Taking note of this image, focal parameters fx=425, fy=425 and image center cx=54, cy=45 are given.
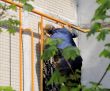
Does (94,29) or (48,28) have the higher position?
(48,28)

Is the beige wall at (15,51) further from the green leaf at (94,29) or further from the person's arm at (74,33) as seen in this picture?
the green leaf at (94,29)

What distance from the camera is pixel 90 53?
5980 millimetres

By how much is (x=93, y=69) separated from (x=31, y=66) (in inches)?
58.6

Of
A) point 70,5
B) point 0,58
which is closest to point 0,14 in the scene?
point 0,58

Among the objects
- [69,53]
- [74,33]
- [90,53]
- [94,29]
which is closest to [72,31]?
[74,33]

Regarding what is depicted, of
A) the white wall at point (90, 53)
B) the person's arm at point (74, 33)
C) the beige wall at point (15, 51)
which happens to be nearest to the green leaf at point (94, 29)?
the beige wall at point (15, 51)

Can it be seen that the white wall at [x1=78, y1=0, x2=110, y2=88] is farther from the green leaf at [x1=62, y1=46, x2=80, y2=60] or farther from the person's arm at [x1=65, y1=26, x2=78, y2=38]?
the green leaf at [x1=62, y1=46, x2=80, y2=60]

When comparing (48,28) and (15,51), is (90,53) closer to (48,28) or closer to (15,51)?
(48,28)

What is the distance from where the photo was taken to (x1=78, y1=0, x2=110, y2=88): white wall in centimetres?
582

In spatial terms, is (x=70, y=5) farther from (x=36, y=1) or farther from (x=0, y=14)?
(x=0, y=14)

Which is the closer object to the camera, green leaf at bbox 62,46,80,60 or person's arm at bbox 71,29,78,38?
green leaf at bbox 62,46,80,60

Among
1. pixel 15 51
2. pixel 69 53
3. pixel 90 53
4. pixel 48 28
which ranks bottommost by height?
pixel 69 53

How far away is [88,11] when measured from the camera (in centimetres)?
613

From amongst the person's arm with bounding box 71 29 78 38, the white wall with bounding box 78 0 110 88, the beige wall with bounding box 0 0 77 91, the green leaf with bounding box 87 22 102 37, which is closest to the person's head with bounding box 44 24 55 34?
the beige wall with bounding box 0 0 77 91
